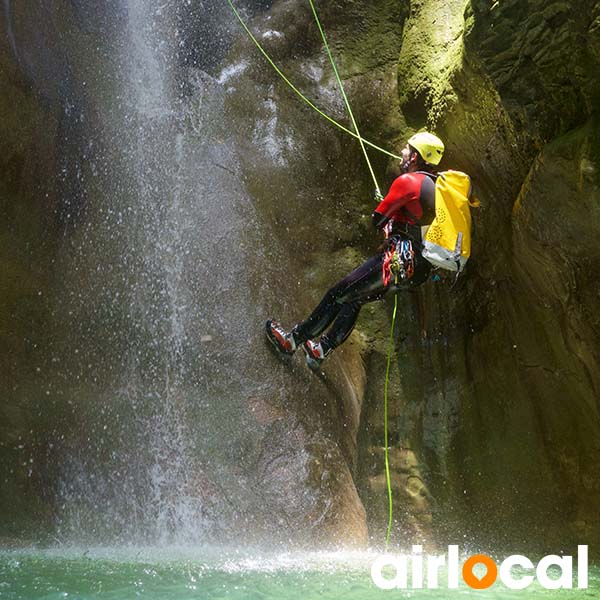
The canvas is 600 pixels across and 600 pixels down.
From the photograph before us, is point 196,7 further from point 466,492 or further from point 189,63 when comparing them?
point 466,492

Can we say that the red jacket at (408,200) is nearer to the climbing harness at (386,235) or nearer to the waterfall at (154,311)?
the climbing harness at (386,235)

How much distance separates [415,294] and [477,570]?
2670 millimetres

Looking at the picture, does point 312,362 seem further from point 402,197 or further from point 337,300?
point 402,197

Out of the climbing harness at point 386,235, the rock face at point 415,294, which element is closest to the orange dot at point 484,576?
the rock face at point 415,294

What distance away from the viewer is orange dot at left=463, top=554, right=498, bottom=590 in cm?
582

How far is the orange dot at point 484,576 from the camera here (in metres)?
5.82

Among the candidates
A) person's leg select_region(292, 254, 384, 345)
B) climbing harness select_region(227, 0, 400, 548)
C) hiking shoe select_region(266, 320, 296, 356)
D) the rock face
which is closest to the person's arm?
climbing harness select_region(227, 0, 400, 548)

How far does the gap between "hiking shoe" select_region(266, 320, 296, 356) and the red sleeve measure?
1.37m

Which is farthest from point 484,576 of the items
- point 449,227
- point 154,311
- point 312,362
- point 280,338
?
point 154,311

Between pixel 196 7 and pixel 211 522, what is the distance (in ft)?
16.6

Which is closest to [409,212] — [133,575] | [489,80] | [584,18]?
[489,80]

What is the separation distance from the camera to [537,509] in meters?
7.47

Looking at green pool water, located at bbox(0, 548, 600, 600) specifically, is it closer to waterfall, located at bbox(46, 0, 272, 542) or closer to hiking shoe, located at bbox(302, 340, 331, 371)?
waterfall, located at bbox(46, 0, 272, 542)

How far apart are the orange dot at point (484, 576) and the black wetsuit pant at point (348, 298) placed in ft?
6.80
